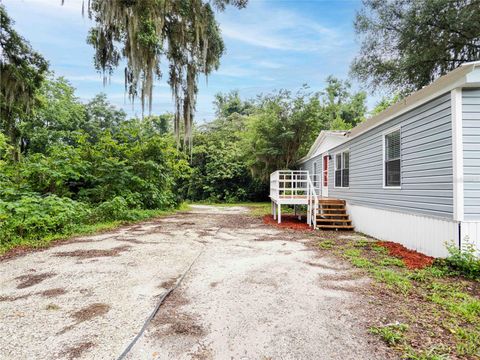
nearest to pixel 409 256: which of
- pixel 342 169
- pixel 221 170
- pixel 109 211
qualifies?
pixel 342 169

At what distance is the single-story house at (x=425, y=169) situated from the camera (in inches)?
167

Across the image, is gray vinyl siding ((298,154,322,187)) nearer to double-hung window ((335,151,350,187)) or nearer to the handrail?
double-hung window ((335,151,350,187))

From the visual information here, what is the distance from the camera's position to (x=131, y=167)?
1039 cm

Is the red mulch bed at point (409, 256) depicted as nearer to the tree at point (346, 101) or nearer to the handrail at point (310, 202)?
the handrail at point (310, 202)

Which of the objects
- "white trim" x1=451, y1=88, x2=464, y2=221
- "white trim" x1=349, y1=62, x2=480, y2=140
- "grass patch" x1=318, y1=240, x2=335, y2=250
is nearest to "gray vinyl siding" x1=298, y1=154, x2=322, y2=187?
"white trim" x1=349, y1=62, x2=480, y2=140

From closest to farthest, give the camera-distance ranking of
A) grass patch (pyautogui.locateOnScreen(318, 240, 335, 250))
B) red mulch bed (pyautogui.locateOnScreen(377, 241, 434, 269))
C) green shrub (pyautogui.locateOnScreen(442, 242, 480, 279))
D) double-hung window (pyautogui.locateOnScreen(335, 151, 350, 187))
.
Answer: green shrub (pyautogui.locateOnScreen(442, 242, 480, 279)), red mulch bed (pyautogui.locateOnScreen(377, 241, 434, 269)), grass patch (pyautogui.locateOnScreen(318, 240, 335, 250)), double-hung window (pyautogui.locateOnScreen(335, 151, 350, 187))

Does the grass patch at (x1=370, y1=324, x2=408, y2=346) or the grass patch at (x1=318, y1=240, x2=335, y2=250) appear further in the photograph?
the grass patch at (x1=318, y1=240, x2=335, y2=250)

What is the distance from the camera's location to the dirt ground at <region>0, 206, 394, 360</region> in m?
2.12

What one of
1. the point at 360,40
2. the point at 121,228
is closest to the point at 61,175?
the point at 121,228

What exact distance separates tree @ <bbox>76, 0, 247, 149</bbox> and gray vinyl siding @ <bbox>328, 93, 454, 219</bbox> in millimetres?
5142

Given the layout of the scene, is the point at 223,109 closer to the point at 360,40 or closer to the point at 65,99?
the point at 65,99

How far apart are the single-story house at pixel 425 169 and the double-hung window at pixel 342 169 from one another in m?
0.91

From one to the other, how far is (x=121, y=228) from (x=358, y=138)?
24.0 ft

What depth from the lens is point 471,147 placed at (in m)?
4.26
